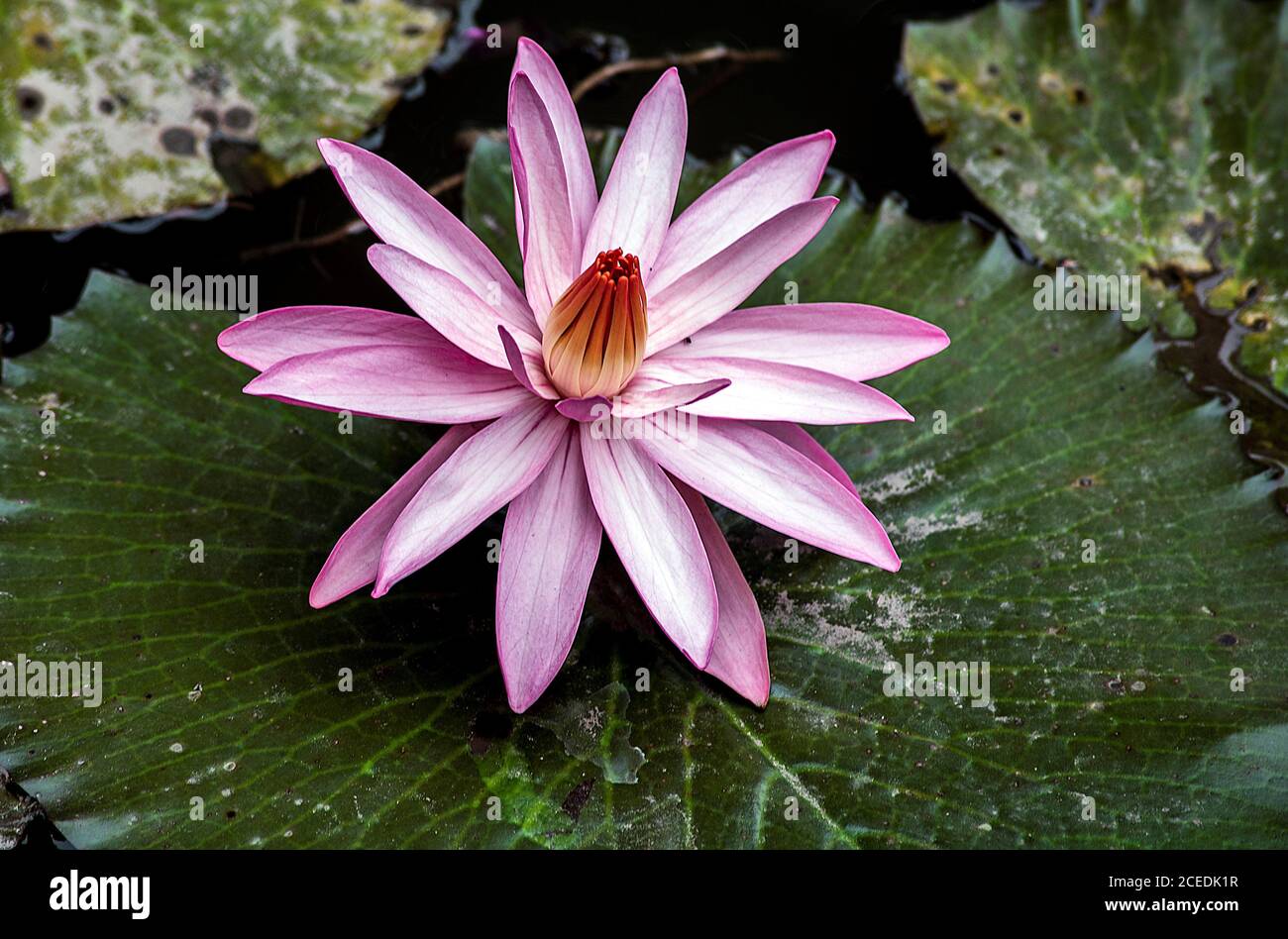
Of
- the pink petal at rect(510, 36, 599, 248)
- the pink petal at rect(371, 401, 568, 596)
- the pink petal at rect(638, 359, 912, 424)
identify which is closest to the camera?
the pink petal at rect(371, 401, 568, 596)

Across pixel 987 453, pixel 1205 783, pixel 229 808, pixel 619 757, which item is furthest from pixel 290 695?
pixel 1205 783

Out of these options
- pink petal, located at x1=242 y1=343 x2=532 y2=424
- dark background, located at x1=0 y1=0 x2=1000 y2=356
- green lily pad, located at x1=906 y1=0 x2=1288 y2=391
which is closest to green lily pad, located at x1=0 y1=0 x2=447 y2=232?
dark background, located at x1=0 y1=0 x2=1000 y2=356

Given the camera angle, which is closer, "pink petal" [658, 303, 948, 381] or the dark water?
"pink petal" [658, 303, 948, 381]

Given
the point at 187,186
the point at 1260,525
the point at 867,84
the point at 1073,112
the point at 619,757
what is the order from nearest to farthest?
the point at 619,757
the point at 1260,525
the point at 187,186
the point at 1073,112
the point at 867,84

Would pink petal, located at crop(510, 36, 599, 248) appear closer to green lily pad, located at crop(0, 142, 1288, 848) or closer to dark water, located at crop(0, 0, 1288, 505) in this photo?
green lily pad, located at crop(0, 142, 1288, 848)

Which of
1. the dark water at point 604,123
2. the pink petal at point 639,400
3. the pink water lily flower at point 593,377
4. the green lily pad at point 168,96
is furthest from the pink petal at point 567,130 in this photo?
the green lily pad at point 168,96

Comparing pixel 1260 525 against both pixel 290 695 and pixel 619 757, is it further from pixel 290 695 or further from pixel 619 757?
pixel 290 695
